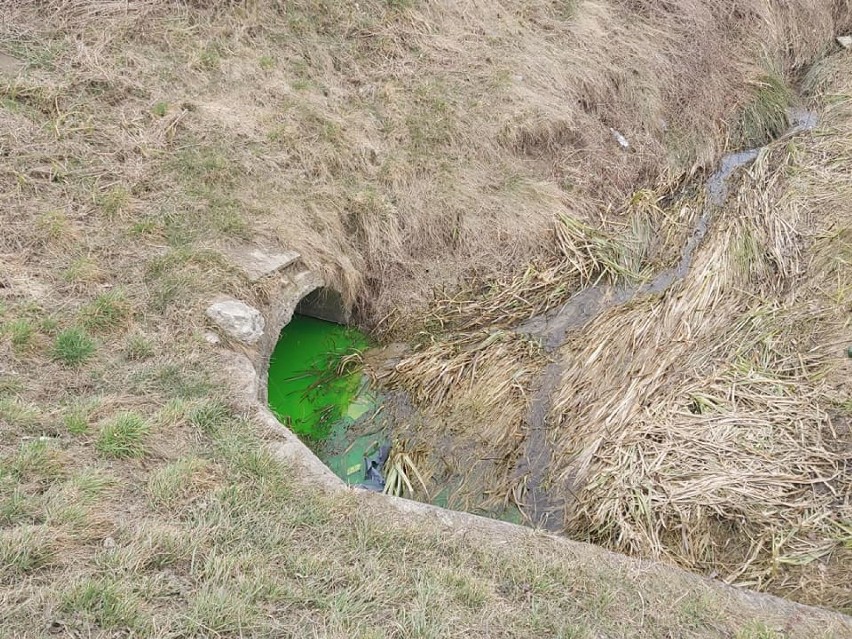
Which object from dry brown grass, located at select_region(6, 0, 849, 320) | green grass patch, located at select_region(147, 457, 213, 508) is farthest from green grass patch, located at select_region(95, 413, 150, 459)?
dry brown grass, located at select_region(6, 0, 849, 320)

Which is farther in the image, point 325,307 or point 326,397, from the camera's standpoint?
point 325,307

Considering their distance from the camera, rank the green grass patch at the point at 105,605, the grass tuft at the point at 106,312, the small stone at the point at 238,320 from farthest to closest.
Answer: the small stone at the point at 238,320 < the grass tuft at the point at 106,312 < the green grass patch at the point at 105,605

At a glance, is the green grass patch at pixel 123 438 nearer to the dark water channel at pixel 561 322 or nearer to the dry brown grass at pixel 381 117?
the dry brown grass at pixel 381 117

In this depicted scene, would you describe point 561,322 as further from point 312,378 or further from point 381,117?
point 381,117

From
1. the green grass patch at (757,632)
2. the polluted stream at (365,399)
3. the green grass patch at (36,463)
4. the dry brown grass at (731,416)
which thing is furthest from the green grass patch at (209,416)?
the green grass patch at (757,632)

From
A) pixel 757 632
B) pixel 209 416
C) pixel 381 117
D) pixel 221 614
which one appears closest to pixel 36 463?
pixel 209 416

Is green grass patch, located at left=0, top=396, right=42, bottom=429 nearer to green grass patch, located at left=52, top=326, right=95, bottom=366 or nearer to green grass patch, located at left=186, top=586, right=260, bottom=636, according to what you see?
green grass patch, located at left=52, top=326, right=95, bottom=366
